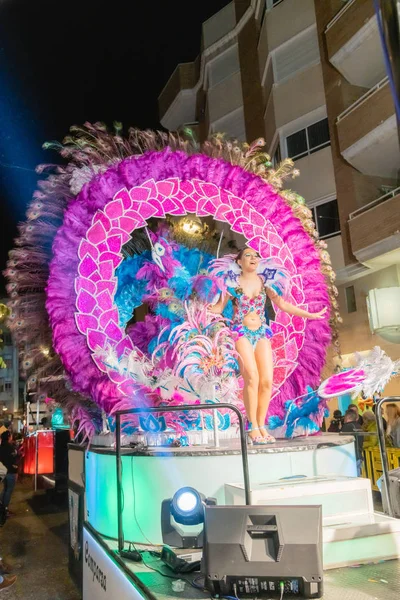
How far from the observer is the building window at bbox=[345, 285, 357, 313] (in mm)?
14906

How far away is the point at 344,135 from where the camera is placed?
1418 cm

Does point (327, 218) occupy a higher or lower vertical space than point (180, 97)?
lower

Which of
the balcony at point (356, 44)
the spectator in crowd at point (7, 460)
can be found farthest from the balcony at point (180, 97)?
the spectator in crowd at point (7, 460)

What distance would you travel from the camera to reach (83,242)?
586 centimetres

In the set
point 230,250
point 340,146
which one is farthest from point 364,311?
point 230,250

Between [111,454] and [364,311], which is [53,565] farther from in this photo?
[364,311]

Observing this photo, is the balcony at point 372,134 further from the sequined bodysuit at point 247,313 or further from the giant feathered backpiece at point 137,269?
the sequined bodysuit at point 247,313

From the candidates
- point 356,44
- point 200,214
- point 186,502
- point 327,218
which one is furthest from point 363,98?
point 186,502

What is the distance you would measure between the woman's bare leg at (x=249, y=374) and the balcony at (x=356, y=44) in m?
10.6

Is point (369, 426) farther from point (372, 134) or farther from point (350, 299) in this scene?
point (372, 134)

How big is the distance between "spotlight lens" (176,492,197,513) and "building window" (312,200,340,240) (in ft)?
39.0

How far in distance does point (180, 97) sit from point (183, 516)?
874 inches

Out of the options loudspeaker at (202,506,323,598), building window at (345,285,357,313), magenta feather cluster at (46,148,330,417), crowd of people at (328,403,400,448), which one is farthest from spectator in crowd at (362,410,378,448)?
loudspeaker at (202,506,323,598)

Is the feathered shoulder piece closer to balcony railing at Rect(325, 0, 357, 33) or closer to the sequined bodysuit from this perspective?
the sequined bodysuit
